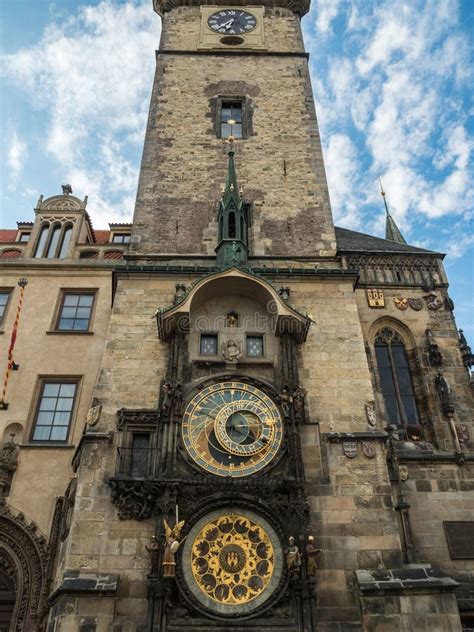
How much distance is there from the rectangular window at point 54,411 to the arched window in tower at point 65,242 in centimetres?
421

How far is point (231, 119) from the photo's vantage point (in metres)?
17.1

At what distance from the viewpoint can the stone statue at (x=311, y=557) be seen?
8.55 metres

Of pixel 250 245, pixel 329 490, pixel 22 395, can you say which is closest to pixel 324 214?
pixel 250 245

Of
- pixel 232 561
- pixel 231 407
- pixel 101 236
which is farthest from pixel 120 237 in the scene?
pixel 232 561

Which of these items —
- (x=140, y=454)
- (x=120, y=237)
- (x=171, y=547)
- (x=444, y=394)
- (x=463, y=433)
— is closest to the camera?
(x=171, y=547)

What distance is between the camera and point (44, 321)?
1440cm

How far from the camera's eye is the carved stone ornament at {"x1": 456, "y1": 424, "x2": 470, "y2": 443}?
11.6 metres

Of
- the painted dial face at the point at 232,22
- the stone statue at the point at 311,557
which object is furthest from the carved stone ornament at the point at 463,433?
the painted dial face at the point at 232,22

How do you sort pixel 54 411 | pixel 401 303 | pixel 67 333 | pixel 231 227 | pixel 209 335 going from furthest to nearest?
pixel 67 333
pixel 401 303
pixel 231 227
pixel 54 411
pixel 209 335

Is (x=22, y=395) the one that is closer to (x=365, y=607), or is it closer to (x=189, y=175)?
(x=189, y=175)

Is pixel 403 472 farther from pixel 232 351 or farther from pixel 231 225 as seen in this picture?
pixel 231 225

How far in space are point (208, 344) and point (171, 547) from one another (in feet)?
13.2

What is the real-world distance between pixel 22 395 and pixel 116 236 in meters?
6.56

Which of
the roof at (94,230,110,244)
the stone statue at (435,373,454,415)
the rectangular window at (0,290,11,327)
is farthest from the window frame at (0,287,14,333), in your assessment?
the stone statue at (435,373,454,415)
